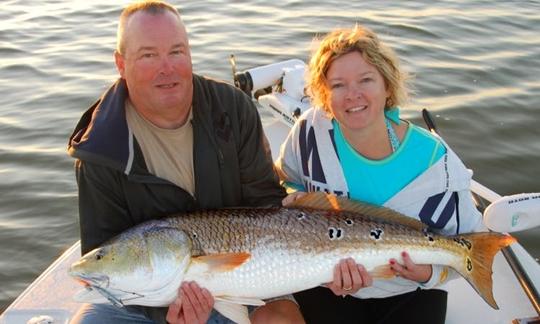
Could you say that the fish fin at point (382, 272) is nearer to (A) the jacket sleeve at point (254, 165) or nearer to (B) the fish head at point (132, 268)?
(A) the jacket sleeve at point (254, 165)

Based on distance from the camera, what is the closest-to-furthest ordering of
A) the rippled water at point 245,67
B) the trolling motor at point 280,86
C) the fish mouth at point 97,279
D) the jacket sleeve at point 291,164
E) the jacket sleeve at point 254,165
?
the fish mouth at point 97,279, the jacket sleeve at point 254,165, the jacket sleeve at point 291,164, the trolling motor at point 280,86, the rippled water at point 245,67

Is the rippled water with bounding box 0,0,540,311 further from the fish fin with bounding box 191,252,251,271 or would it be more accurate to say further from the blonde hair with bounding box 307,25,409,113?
the fish fin with bounding box 191,252,251,271

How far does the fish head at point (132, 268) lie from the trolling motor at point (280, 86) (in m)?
2.61

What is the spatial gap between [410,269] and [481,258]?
363 mm

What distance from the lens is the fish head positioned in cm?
287

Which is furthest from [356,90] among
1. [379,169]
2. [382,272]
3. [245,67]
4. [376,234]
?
[245,67]

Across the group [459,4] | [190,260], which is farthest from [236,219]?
[459,4]

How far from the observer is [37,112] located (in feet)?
26.2

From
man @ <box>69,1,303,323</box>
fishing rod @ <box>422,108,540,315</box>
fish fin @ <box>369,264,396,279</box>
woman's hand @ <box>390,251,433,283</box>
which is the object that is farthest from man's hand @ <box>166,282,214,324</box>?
fishing rod @ <box>422,108,540,315</box>

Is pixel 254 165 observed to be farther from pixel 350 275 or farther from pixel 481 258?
pixel 481 258

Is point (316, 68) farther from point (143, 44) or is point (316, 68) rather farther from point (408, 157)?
point (143, 44)

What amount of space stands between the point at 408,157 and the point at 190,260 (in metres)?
1.28

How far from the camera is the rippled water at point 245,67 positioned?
608 centimetres

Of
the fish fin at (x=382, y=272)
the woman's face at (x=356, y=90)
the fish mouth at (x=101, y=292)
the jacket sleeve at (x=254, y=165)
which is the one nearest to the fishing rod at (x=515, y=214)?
the fish fin at (x=382, y=272)
